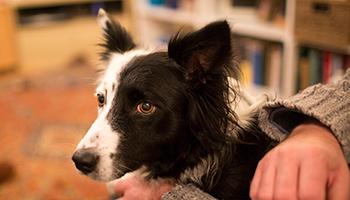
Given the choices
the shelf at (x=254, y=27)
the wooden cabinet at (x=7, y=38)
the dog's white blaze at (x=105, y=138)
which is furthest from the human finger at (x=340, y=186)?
the wooden cabinet at (x=7, y=38)

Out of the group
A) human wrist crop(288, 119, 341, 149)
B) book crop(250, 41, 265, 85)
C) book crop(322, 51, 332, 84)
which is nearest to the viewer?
human wrist crop(288, 119, 341, 149)

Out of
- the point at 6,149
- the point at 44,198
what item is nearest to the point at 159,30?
the point at 6,149

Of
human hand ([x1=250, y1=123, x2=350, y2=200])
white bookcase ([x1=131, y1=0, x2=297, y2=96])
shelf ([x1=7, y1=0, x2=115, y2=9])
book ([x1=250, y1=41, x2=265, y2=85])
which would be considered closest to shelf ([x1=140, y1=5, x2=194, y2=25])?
white bookcase ([x1=131, y1=0, x2=297, y2=96])

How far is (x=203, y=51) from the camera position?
991 mm

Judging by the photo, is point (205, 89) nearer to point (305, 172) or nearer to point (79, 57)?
point (305, 172)

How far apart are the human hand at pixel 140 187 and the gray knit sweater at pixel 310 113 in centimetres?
15

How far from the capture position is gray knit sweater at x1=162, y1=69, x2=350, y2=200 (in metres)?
0.75

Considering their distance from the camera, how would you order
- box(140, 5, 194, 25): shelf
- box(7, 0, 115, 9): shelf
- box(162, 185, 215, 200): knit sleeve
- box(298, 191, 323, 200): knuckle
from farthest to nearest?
box(7, 0, 115, 9): shelf, box(140, 5, 194, 25): shelf, box(162, 185, 215, 200): knit sleeve, box(298, 191, 323, 200): knuckle

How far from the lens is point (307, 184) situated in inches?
24.6

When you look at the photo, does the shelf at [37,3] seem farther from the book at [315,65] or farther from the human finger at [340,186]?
the human finger at [340,186]

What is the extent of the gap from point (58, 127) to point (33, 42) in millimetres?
1370

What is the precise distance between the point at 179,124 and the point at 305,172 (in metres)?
0.44

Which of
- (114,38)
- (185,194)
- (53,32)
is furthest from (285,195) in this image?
(53,32)

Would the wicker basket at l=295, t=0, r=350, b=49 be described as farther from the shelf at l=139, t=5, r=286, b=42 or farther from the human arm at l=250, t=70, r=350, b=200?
the human arm at l=250, t=70, r=350, b=200
